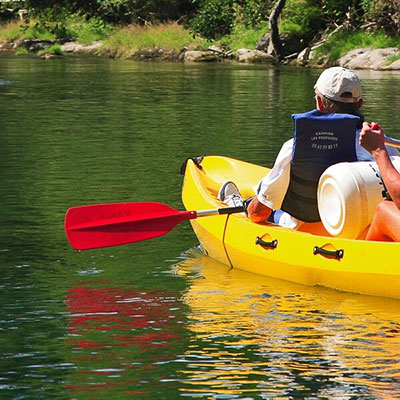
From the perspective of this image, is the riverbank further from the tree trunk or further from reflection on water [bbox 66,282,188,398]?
reflection on water [bbox 66,282,188,398]

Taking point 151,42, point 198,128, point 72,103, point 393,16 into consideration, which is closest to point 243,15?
point 151,42

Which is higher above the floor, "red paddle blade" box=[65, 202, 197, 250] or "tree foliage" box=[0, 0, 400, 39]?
"tree foliage" box=[0, 0, 400, 39]

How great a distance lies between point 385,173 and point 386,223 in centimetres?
48

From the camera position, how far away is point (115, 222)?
20.8 feet

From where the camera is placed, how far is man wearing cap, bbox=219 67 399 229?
5.42 meters

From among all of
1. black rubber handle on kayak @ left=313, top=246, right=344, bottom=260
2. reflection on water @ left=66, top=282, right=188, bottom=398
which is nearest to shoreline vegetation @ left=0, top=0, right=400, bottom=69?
black rubber handle on kayak @ left=313, top=246, right=344, bottom=260

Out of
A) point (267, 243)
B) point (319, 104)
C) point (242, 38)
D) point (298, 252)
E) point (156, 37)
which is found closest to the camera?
point (319, 104)

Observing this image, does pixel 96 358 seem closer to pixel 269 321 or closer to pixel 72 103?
pixel 269 321

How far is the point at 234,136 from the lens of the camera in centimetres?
1278

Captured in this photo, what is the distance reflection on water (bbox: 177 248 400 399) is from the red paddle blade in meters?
0.39

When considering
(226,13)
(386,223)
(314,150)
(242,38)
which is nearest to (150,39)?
(226,13)

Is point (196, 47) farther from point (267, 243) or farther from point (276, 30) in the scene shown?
point (267, 243)

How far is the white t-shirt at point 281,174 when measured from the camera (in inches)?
222

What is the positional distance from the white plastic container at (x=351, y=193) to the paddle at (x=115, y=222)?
0.89 m
